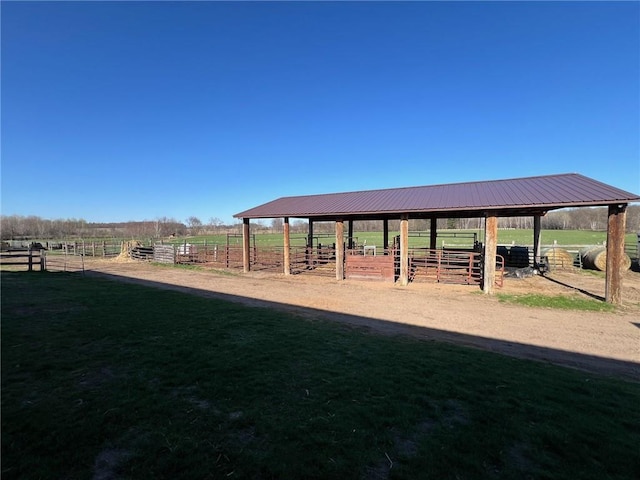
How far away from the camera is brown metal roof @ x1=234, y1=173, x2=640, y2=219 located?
10.6m

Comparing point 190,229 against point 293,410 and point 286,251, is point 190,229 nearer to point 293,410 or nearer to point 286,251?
point 286,251

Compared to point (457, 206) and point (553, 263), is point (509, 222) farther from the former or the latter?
point (457, 206)

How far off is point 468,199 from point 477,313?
5686mm

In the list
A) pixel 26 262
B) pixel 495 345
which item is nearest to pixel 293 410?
pixel 495 345

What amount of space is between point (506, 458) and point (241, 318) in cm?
582

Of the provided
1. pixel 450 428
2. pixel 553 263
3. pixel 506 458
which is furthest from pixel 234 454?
pixel 553 263

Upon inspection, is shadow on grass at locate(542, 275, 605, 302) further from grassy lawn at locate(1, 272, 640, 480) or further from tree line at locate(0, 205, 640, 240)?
tree line at locate(0, 205, 640, 240)

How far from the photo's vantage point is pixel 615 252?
977 cm

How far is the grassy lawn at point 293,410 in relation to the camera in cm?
250

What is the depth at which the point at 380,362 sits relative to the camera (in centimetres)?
482

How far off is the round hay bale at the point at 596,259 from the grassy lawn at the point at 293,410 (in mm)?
16097

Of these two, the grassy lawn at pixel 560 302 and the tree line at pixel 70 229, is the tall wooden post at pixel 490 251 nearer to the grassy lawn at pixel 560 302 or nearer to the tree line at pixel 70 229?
the grassy lawn at pixel 560 302

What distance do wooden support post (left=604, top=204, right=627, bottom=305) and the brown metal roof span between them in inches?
20.6

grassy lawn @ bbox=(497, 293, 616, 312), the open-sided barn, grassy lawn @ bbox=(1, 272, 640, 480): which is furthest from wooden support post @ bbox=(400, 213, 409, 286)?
grassy lawn @ bbox=(1, 272, 640, 480)
